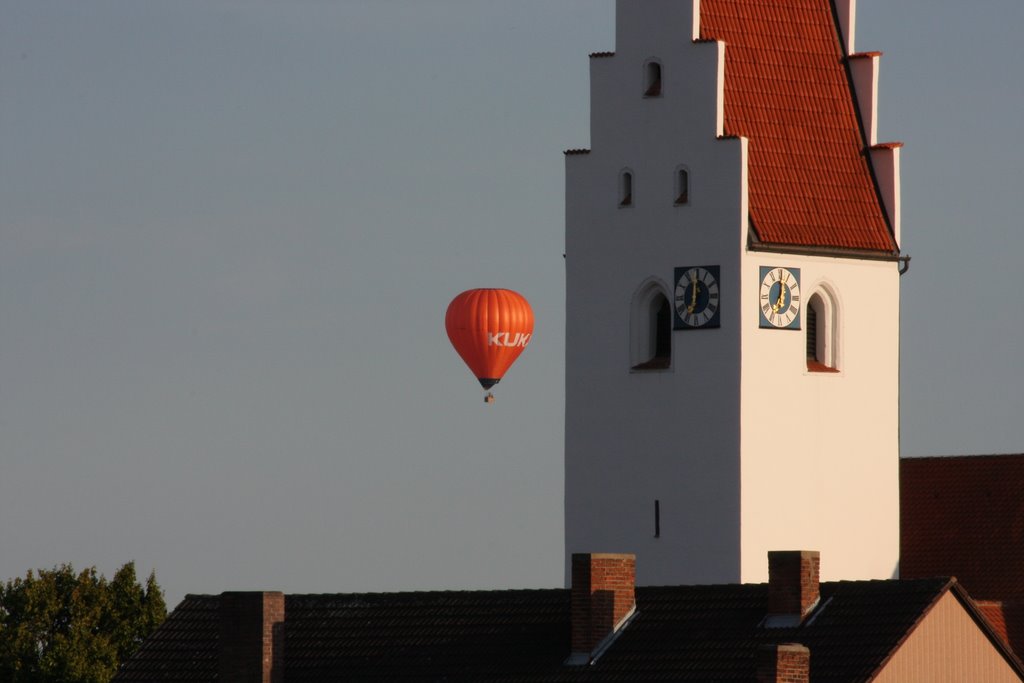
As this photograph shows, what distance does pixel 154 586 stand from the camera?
9162 cm

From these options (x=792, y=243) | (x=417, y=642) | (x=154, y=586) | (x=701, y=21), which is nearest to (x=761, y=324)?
(x=792, y=243)

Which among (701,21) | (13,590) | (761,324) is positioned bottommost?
(13,590)

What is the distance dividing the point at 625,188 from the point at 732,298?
3432 millimetres

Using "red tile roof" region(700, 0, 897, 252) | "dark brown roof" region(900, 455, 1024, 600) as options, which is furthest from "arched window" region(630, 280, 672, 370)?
"dark brown roof" region(900, 455, 1024, 600)

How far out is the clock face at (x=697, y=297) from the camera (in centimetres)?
6838

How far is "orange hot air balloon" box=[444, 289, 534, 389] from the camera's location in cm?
7325

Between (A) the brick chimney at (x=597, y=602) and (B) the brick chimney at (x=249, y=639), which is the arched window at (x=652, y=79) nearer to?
(B) the brick chimney at (x=249, y=639)

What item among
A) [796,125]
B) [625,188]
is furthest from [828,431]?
[625,188]

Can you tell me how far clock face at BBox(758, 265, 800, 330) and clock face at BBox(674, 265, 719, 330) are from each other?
2.97 ft

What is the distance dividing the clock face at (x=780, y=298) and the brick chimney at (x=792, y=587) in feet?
56.2

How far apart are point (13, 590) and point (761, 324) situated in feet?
99.1

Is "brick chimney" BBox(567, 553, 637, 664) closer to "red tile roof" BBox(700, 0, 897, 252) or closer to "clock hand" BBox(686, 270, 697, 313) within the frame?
"clock hand" BBox(686, 270, 697, 313)

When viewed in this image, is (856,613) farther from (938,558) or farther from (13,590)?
(13,590)

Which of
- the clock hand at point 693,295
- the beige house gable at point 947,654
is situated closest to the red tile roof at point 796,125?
the clock hand at point 693,295
